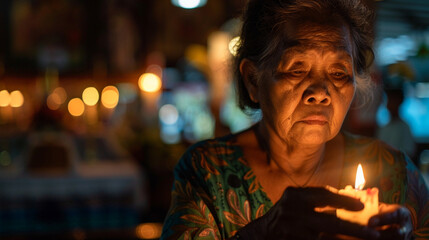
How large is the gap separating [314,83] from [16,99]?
14470 mm

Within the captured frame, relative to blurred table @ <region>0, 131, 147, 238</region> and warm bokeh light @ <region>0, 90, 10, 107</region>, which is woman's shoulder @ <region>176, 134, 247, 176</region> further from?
warm bokeh light @ <region>0, 90, 10, 107</region>

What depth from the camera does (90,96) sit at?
44.2ft

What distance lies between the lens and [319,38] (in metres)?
1.41

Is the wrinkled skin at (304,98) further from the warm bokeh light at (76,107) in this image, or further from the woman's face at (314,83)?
the warm bokeh light at (76,107)

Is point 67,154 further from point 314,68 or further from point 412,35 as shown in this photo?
point 412,35

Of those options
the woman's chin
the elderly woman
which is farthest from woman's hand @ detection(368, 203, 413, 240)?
the woman's chin

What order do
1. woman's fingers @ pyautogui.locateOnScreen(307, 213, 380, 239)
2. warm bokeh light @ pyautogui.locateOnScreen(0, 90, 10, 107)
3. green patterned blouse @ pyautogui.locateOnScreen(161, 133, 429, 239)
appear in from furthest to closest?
warm bokeh light @ pyautogui.locateOnScreen(0, 90, 10, 107) < green patterned blouse @ pyautogui.locateOnScreen(161, 133, 429, 239) < woman's fingers @ pyautogui.locateOnScreen(307, 213, 380, 239)

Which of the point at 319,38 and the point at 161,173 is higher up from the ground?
the point at 319,38

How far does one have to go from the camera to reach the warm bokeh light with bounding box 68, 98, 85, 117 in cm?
1465

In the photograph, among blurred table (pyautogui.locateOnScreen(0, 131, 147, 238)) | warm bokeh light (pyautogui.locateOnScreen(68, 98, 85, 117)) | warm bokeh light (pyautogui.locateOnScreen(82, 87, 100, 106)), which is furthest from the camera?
warm bokeh light (pyautogui.locateOnScreen(68, 98, 85, 117))

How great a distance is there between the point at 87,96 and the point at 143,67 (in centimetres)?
312

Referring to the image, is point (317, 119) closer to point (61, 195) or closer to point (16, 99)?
point (61, 195)

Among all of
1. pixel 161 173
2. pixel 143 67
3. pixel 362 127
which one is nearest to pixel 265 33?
pixel 362 127

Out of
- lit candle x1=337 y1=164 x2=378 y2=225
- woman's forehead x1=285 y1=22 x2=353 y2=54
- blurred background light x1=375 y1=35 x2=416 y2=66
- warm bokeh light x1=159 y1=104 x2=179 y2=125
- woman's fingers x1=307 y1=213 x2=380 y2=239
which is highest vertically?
blurred background light x1=375 y1=35 x2=416 y2=66
